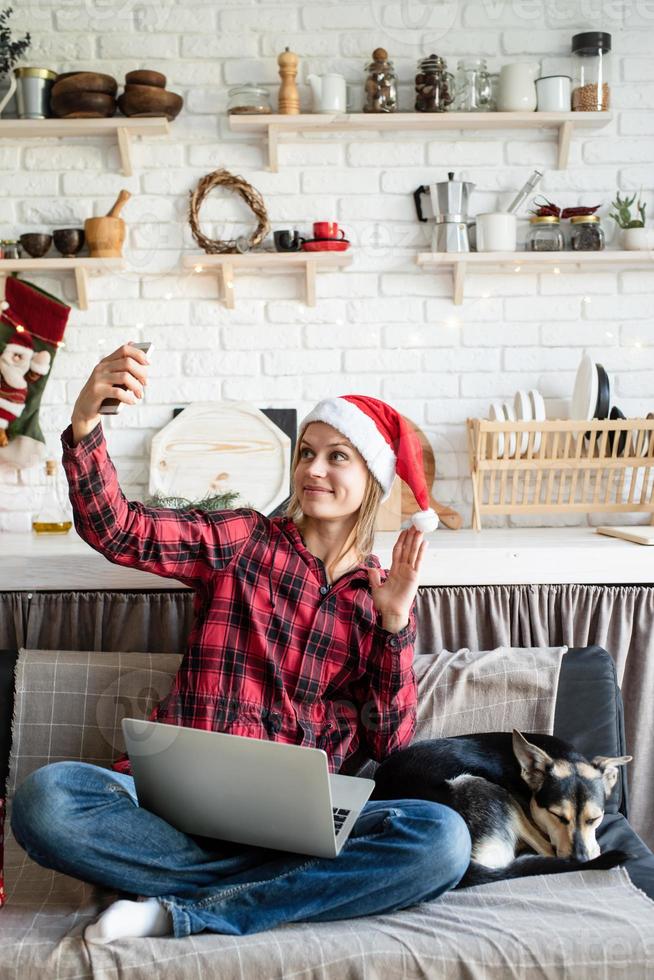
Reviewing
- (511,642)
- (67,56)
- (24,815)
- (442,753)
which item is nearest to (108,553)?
(24,815)

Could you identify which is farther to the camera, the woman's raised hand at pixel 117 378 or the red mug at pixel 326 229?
the red mug at pixel 326 229

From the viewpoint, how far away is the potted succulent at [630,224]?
2402 mm

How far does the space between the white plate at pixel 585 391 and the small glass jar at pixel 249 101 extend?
3.17 ft

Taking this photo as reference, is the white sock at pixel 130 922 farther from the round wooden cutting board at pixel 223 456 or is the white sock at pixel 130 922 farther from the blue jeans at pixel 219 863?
the round wooden cutting board at pixel 223 456

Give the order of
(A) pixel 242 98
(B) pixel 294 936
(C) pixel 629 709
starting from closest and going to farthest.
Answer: (B) pixel 294 936, (C) pixel 629 709, (A) pixel 242 98

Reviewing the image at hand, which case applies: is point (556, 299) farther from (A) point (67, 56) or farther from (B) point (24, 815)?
(B) point (24, 815)

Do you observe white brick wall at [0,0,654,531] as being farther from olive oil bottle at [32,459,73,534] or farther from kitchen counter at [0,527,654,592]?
kitchen counter at [0,527,654,592]

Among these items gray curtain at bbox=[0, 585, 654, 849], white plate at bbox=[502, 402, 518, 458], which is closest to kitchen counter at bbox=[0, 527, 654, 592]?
gray curtain at bbox=[0, 585, 654, 849]

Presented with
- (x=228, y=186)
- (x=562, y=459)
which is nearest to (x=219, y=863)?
(x=562, y=459)

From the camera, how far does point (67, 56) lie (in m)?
2.46

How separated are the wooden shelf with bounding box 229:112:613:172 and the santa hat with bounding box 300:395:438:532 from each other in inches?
38.1

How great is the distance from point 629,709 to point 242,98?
163cm

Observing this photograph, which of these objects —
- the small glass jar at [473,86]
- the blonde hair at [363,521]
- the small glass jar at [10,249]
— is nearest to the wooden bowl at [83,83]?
the small glass jar at [10,249]

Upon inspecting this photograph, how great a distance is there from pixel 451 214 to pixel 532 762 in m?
1.34
